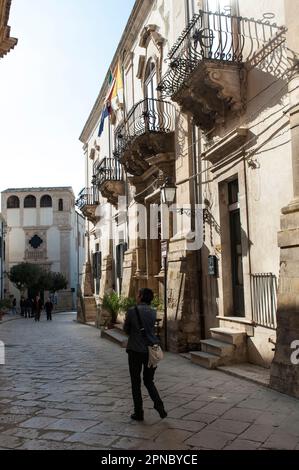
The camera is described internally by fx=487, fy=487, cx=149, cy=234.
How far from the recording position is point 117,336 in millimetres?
13383

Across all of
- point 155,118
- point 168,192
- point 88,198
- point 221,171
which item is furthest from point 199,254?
point 88,198

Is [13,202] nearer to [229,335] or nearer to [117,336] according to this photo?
[117,336]

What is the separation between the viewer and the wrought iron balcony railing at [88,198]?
2205 cm

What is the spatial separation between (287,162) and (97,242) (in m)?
16.1

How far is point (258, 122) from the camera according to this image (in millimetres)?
7695

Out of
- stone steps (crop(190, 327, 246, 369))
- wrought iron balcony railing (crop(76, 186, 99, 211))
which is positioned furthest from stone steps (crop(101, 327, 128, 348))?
wrought iron balcony railing (crop(76, 186, 99, 211))

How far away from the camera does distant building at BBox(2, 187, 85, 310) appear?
46062 millimetres

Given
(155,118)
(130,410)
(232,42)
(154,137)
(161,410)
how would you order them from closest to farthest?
(161,410)
(130,410)
(232,42)
(154,137)
(155,118)

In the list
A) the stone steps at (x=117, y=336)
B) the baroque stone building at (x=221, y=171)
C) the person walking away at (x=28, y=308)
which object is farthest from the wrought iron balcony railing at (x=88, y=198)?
the person walking away at (x=28, y=308)

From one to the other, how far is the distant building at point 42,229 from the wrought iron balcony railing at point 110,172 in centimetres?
2831

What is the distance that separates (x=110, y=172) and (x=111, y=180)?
1191 millimetres

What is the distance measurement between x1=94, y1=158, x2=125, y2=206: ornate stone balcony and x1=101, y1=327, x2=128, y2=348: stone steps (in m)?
4.79

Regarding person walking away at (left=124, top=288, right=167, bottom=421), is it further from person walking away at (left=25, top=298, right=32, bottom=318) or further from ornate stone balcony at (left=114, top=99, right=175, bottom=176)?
person walking away at (left=25, top=298, right=32, bottom=318)
